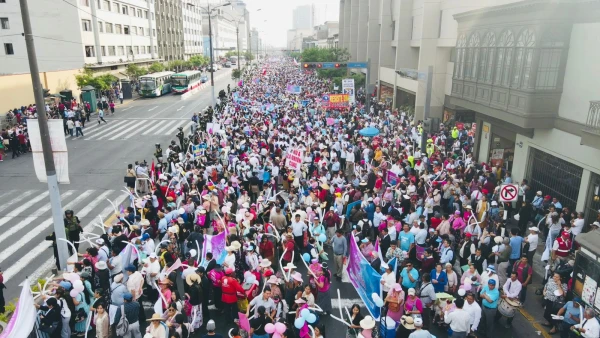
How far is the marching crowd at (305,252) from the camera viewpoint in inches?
322

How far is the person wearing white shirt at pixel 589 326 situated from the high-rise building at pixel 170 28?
8340 cm

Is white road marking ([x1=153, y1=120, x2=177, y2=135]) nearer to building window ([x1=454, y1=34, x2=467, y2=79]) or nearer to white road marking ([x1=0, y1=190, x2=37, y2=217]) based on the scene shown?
white road marking ([x1=0, y1=190, x2=37, y2=217])

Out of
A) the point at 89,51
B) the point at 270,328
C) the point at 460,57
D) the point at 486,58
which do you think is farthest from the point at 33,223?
the point at 89,51

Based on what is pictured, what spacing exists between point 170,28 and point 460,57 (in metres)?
80.3

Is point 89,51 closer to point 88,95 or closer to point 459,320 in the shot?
point 88,95

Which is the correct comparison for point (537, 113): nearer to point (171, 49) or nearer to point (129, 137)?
point (129, 137)

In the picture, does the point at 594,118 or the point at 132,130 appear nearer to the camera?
the point at 594,118

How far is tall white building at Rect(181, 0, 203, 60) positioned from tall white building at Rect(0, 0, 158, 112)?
35.9 meters

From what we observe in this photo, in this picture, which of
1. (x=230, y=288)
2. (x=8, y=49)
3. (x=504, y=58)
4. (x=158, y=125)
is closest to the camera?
(x=230, y=288)

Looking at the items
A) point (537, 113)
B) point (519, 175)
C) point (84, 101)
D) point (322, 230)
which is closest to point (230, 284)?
point (322, 230)

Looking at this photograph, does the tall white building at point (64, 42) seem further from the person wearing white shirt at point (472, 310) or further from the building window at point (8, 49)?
the person wearing white shirt at point (472, 310)

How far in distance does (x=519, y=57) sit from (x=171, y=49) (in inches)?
3318

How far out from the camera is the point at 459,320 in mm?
7891

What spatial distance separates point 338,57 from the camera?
202 ft
